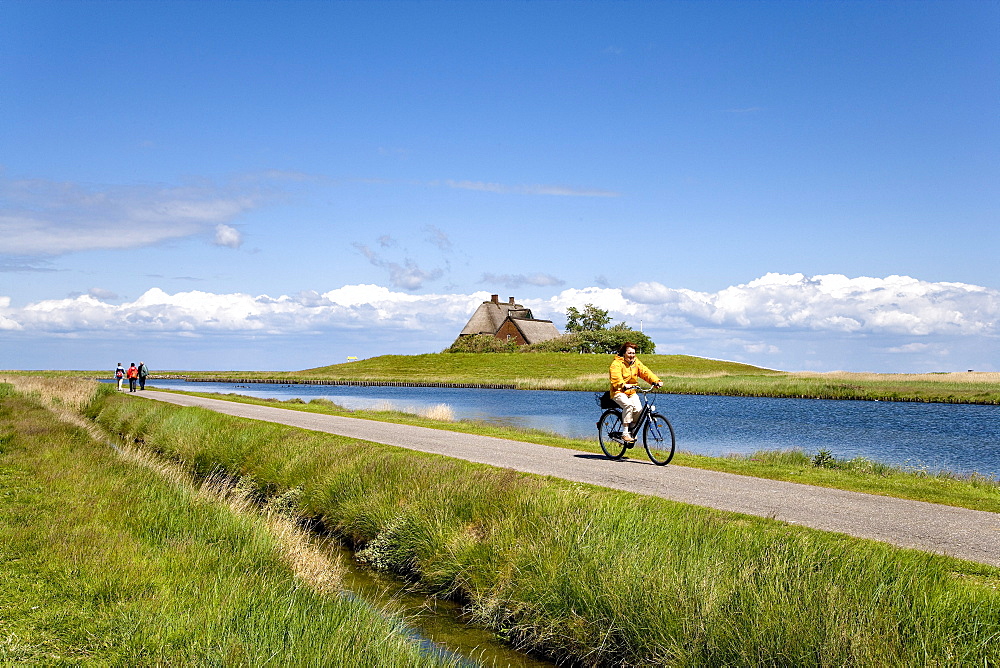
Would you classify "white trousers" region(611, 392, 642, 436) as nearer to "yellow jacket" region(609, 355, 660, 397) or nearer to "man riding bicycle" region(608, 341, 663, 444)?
"man riding bicycle" region(608, 341, 663, 444)

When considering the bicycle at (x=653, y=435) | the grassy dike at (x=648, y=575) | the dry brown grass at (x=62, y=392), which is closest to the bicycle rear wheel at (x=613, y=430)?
the bicycle at (x=653, y=435)

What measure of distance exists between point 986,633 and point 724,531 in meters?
2.81

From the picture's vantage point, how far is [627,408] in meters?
15.9

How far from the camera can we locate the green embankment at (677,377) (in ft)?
191

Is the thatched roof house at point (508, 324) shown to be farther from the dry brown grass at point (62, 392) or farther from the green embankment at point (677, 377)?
the dry brown grass at point (62, 392)

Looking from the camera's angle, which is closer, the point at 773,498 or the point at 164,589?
the point at 164,589

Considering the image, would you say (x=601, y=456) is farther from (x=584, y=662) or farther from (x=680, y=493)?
(x=584, y=662)

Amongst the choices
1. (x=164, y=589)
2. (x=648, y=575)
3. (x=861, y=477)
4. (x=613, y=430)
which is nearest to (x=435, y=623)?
(x=648, y=575)

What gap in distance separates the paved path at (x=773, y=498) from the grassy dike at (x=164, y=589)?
523 centimetres

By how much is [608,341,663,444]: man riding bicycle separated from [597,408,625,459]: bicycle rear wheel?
25cm

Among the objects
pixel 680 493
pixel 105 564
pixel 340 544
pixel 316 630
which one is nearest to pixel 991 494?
pixel 680 493

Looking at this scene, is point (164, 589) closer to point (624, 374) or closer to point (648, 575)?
point (648, 575)

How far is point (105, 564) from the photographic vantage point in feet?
25.2

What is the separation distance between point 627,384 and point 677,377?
6622 centimetres
